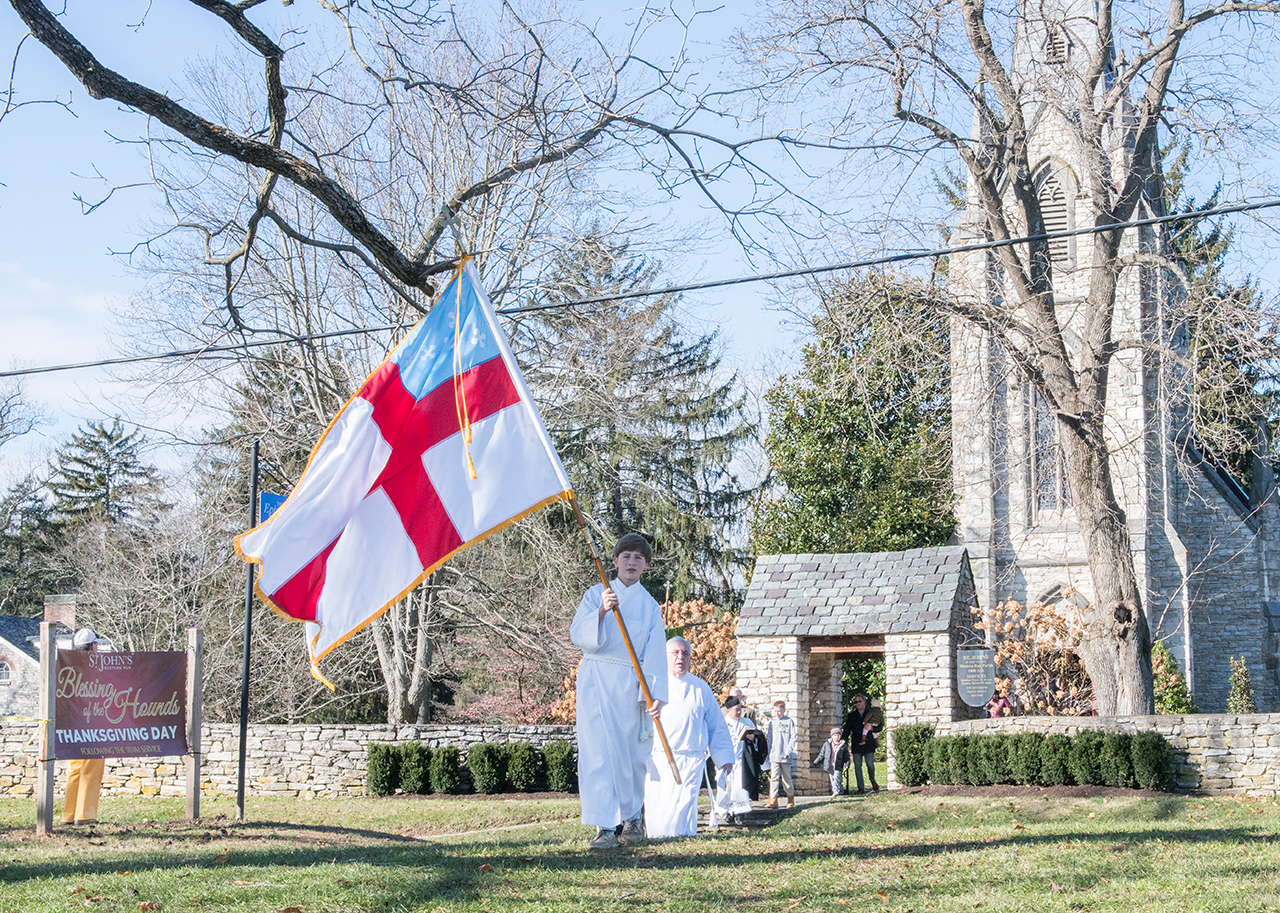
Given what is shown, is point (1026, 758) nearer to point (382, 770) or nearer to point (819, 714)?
point (819, 714)

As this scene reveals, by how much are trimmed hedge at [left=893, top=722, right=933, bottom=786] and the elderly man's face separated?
8.76 meters

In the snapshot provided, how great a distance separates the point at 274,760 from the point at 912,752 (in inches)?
412

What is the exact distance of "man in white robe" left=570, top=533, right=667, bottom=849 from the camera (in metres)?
7.07

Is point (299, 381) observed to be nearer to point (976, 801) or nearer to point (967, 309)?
point (967, 309)

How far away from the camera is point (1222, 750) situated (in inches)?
569

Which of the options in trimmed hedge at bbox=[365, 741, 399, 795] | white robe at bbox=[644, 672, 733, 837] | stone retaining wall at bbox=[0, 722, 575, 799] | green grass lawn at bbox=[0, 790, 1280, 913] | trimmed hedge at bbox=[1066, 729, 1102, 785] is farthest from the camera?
stone retaining wall at bbox=[0, 722, 575, 799]

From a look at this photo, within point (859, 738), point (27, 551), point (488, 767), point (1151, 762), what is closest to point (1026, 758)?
point (1151, 762)

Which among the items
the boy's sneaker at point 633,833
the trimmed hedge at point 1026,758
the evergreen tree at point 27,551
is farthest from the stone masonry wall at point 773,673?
the evergreen tree at point 27,551

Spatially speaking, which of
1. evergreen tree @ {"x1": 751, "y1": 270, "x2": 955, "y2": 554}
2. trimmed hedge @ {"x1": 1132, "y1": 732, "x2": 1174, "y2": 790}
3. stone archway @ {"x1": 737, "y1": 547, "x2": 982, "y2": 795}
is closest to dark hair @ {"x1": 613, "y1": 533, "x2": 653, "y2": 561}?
trimmed hedge @ {"x1": 1132, "y1": 732, "x2": 1174, "y2": 790}

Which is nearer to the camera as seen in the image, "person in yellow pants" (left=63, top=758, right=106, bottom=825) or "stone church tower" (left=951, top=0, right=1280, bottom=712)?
"person in yellow pants" (left=63, top=758, right=106, bottom=825)

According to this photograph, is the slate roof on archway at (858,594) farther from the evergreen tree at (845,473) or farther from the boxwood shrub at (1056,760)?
the evergreen tree at (845,473)

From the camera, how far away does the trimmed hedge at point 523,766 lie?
18906mm

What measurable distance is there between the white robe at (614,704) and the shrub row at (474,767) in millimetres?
12026

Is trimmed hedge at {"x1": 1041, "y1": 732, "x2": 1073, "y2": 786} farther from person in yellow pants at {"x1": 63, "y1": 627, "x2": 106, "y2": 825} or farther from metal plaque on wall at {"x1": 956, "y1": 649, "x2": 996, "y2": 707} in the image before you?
person in yellow pants at {"x1": 63, "y1": 627, "x2": 106, "y2": 825}
